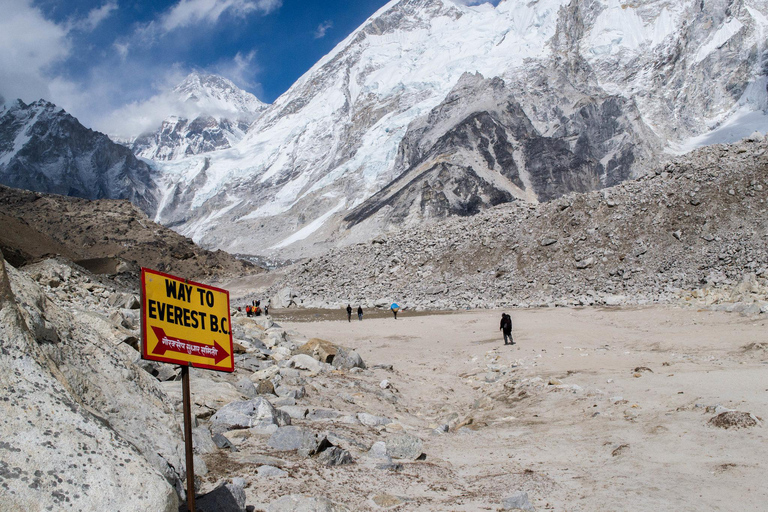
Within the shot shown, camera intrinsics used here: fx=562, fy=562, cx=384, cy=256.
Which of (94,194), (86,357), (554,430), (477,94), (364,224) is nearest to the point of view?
(86,357)

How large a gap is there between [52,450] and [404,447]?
4776mm

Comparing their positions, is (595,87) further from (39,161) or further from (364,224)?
(39,161)

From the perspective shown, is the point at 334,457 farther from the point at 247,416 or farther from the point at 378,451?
the point at 247,416

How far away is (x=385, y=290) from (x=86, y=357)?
113ft

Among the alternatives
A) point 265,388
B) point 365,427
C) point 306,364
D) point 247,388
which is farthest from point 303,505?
point 306,364

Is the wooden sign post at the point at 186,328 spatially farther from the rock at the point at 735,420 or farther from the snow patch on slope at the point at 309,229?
the snow patch on slope at the point at 309,229

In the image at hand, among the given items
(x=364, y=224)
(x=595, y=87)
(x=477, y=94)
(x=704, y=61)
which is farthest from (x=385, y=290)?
(x=704, y=61)

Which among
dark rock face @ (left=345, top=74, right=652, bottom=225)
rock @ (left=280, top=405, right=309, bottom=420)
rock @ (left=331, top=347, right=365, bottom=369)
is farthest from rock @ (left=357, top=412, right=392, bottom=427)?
dark rock face @ (left=345, top=74, right=652, bottom=225)

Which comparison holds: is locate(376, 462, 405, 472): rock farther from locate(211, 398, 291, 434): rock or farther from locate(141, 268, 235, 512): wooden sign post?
locate(141, 268, 235, 512): wooden sign post

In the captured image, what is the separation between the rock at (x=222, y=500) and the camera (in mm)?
4586

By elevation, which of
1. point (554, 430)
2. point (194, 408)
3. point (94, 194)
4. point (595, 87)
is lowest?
point (554, 430)

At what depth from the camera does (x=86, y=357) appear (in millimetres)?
4801

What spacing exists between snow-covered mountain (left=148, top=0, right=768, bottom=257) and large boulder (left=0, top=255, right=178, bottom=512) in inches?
3717

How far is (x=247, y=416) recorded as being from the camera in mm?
7570
